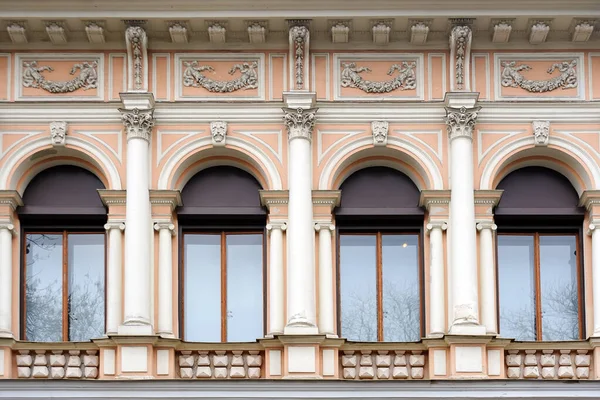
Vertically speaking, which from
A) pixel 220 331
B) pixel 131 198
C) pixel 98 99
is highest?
pixel 98 99

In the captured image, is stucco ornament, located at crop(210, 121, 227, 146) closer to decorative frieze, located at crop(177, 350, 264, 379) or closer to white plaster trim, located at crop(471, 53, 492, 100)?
decorative frieze, located at crop(177, 350, 264, 379)

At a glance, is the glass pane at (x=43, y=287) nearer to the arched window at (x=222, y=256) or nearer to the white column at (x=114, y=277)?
the white column at (x=114, y=277)

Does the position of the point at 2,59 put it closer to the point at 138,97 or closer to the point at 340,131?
the point at 138,97

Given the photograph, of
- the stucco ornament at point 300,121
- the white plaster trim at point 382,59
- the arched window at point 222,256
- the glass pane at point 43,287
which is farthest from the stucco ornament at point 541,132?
the glass pane at point 43,287

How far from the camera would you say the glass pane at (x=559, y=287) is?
88.3 ft

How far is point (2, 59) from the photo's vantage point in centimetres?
2747

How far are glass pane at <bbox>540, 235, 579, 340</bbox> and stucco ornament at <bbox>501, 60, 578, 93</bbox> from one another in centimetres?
237

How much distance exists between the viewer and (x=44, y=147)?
27.1m

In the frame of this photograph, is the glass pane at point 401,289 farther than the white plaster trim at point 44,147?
No

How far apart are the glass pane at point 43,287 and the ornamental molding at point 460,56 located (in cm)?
672

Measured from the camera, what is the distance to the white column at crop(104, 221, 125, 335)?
2631 cm

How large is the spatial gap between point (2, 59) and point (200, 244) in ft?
14.2

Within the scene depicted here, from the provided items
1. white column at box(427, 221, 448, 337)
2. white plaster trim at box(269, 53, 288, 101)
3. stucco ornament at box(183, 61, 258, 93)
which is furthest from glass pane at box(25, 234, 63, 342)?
white column at box(427, 221, 448, 337)

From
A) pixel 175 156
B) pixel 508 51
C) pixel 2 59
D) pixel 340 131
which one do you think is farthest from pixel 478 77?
pixel 2 59
